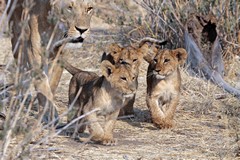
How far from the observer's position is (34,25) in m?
6.36

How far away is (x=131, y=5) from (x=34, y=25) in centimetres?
600

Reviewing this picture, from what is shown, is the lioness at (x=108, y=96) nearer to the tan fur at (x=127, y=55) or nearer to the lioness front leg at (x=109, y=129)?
the lioness front leg at (x=109, y=129)

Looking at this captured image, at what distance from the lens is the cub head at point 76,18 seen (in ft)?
19.9

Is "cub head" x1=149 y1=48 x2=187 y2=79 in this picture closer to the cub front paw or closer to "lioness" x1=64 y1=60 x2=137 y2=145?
the cub front paw

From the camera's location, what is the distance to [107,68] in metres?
5.43

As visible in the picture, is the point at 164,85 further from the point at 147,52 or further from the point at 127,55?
the point at 127,55

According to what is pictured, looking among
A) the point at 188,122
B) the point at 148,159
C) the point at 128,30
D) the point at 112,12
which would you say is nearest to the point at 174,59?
the point at 188,122

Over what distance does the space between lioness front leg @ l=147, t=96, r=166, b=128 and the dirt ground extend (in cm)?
7

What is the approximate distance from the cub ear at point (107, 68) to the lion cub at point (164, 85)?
34.5 inches

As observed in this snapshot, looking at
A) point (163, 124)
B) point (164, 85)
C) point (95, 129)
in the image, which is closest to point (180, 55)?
point (164, 85)

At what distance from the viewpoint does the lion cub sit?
20.5 ft

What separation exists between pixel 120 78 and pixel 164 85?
104cm

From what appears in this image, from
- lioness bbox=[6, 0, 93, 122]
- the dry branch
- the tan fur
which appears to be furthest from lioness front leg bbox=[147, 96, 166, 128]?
the dry branch

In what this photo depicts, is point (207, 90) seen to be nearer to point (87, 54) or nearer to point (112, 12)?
point (87, 54)
